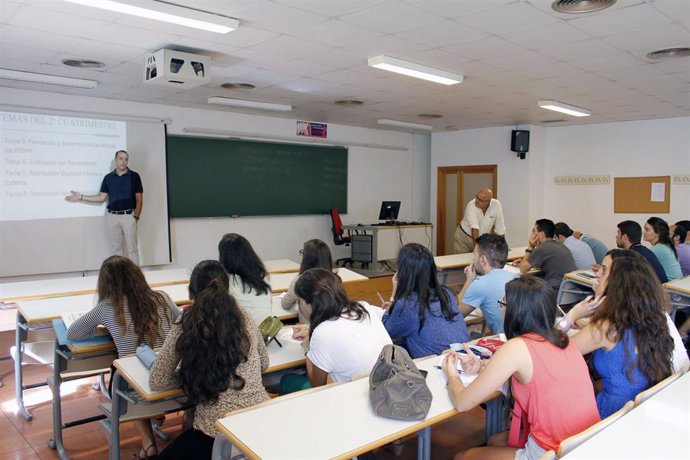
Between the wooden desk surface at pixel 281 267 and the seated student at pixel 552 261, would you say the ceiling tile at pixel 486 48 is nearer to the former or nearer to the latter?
the seated student at pixel 552 261

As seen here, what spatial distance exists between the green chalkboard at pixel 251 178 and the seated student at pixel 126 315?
196 inches

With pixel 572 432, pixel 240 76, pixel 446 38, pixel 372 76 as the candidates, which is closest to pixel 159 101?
pixel 240 76

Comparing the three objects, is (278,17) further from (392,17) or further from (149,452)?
(149,452)

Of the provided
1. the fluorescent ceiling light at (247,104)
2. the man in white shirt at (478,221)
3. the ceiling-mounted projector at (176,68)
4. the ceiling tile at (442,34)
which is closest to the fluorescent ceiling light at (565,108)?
the man in white shirt at (478,221)

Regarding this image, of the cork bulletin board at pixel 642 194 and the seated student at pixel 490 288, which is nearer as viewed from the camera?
the seated student at pixel 490 288

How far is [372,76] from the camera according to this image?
5.56m

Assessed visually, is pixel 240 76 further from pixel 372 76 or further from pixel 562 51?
pixel 562 51

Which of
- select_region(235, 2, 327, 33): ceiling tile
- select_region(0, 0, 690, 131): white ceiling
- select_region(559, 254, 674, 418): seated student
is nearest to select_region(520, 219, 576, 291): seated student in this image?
select_region(0, 0, 690, 131): white ceiling

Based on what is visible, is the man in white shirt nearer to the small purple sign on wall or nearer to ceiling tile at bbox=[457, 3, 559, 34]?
the small purple sign on wall

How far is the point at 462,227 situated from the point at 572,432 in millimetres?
6201

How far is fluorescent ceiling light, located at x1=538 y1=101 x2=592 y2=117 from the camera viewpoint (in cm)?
689

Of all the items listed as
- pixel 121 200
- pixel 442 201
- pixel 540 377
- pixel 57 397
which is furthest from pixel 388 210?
pixel 540 377

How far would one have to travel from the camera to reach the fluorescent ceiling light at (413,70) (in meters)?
4.73

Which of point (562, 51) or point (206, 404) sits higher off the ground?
point (562, 51)
